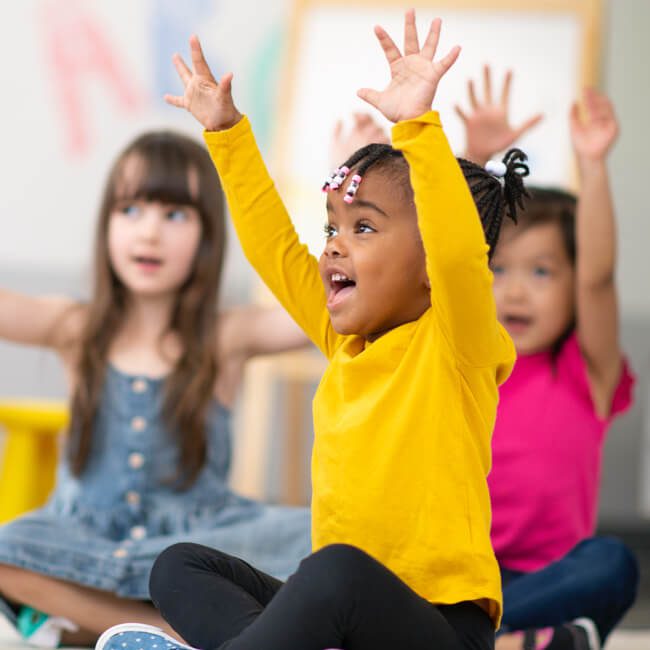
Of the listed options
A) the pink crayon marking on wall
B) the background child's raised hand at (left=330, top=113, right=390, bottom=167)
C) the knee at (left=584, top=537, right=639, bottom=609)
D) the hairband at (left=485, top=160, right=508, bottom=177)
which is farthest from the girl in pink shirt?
the pink crayon marking on wall

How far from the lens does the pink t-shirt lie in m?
1.44

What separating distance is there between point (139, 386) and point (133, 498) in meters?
0.15

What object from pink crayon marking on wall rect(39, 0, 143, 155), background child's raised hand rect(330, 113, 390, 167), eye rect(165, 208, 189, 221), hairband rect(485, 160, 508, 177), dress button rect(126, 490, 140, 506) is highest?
pink crayon marking on wall rect(39, 0, 143, 155)

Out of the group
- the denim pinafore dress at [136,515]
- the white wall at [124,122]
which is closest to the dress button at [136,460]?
the denim pinafore dress at [136,515]

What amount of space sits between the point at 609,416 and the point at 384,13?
4.53ft

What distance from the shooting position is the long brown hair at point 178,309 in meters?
1.47

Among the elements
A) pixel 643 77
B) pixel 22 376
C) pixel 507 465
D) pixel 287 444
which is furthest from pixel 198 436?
pixel 643 77

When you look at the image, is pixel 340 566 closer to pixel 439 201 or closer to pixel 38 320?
pixel 439 201

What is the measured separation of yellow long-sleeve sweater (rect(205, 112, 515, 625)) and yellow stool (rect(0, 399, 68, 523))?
0.91 metres

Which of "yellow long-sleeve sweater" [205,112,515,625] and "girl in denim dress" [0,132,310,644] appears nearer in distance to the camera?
"yellow long-sleeve sweater" [205,112,515,625]

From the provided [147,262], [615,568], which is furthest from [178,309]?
[615,568]

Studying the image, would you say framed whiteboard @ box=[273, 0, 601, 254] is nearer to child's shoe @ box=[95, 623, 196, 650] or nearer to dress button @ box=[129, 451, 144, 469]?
dress button @ box=[129, 451, 144, 469]

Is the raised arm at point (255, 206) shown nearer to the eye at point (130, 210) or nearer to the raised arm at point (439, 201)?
the raised arm at point (439, 201)

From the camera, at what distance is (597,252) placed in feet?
4.61
